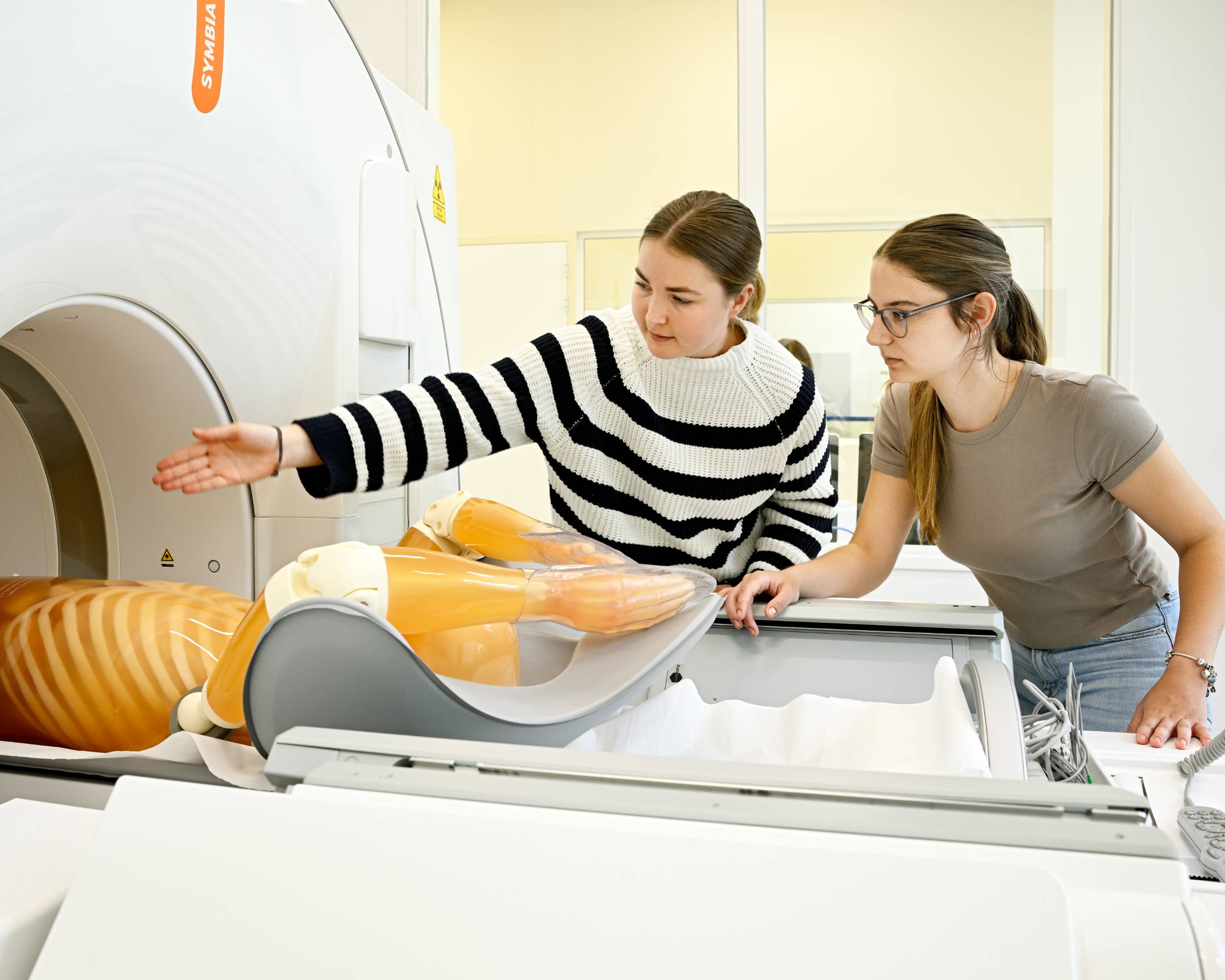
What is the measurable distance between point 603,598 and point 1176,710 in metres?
0.73

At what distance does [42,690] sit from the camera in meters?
1.01

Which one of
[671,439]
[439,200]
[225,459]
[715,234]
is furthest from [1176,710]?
[439,200]

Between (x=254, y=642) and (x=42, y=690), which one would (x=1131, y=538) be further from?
(x=42, y=690)

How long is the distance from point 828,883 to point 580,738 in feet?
1.39

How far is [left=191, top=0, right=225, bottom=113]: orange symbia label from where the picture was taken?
3.53 ft

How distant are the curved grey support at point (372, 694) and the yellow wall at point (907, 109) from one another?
275 cm

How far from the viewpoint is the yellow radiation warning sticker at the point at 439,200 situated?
5.92 feet

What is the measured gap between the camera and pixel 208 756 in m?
0.82

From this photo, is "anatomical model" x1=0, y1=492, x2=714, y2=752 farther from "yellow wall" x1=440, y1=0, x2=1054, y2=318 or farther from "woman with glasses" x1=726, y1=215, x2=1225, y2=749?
"yellow wall" x1=440, y1=0, x2=1054, y2=318

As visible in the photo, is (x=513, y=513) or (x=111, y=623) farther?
(x=513, y=513)

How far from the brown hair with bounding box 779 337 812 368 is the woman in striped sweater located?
1.79m

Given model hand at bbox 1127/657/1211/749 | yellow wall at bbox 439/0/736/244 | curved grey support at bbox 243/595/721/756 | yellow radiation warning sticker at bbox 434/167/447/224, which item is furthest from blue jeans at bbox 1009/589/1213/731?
yellow wall at bbox 439/0/736/244

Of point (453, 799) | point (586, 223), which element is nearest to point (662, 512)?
point (453, 799)

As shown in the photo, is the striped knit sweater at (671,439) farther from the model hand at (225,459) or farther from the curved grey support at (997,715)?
the curved grey support at (997,715)
